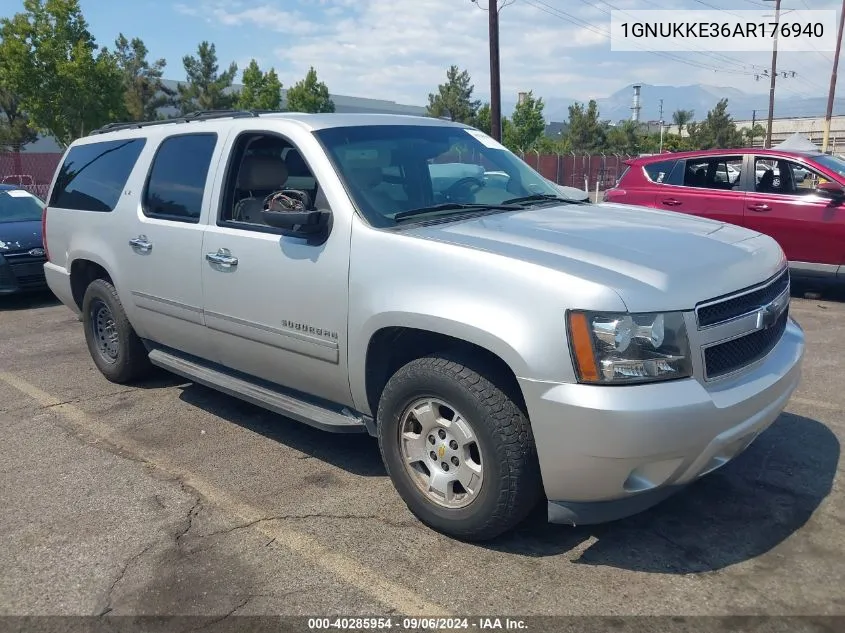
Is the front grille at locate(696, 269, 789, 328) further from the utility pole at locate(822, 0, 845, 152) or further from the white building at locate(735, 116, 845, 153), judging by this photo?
the white building at locate(735, 116, 845, 153)

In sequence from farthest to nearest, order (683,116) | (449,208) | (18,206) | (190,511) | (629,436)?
(683,116) < (18,206) < (449,208) < (190,511) < (629,436)

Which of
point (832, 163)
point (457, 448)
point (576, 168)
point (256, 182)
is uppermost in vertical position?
point (256, 182)

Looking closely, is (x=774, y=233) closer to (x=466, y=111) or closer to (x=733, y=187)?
(x=733, y=187)

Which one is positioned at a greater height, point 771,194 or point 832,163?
point 832,163

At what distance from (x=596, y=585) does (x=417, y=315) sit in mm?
1326

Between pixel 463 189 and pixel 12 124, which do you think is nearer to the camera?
pixel 463 189

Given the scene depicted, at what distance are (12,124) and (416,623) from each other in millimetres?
46580

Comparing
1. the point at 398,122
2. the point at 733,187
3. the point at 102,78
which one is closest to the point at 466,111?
the point at 102,78

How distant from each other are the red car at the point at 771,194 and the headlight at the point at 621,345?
253 inches

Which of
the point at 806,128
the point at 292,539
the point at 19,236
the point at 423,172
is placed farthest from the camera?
the point at 806,128

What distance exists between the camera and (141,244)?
16.3 feet

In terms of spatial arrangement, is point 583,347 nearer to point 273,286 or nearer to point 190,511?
point 273,286

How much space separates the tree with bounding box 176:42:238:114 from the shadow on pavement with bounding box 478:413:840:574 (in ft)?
178

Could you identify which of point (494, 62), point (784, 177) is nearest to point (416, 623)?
point (784, 177)
